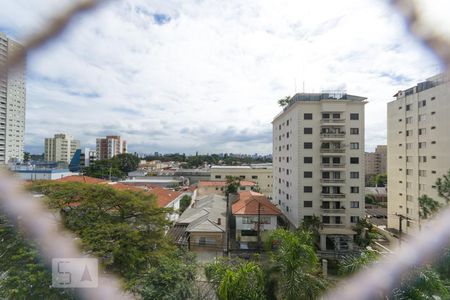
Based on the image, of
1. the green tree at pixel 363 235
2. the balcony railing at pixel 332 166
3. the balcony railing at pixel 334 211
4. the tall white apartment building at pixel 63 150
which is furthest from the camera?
the tall white apartment building at pixel 63 150

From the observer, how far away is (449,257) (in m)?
2.14

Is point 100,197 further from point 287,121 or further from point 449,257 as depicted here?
point 287,121

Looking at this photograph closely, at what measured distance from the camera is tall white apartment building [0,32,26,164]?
573 mm

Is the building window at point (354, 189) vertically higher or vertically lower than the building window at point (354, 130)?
lower

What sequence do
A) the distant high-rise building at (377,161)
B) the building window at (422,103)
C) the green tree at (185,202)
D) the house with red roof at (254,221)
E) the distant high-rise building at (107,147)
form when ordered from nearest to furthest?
1. the house with red roof at (254,221)
2. the building window at (422,103)
3. the green tree at (185,202)
4. the distant high-rise building at (377,161)
5. the distant high-rise building at (107,147)

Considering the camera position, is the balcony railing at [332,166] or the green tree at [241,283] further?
the balcony railing at [332,166]

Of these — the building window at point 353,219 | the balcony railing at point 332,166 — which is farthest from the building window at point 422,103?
the building window at point 353,219

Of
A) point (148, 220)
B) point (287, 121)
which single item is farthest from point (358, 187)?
point (148, 220)

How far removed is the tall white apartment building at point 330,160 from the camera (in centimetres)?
1015

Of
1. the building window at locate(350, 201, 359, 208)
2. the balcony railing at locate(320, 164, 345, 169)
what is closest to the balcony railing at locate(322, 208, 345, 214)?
the building window at locate(350, 201, 359, 208)

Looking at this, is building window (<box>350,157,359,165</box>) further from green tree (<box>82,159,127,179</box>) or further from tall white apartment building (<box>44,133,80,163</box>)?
tall white apartment building (<box>44,133,80,163</box>)

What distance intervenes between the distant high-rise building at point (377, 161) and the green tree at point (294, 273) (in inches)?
1271

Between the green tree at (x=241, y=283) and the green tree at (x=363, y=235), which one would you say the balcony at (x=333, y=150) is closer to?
the green tree at (x=363, y=235)

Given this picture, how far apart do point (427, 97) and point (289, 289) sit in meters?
11.7
